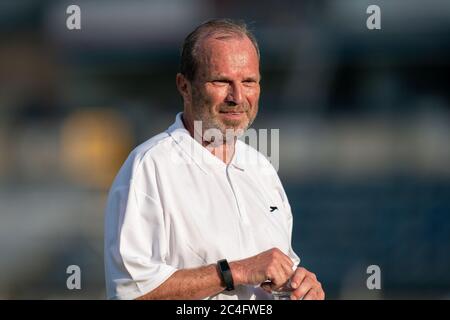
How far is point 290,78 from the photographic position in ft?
17.8

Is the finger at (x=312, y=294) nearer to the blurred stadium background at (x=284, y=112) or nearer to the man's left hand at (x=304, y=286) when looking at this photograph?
the man's left hand at (x=304, y=286)

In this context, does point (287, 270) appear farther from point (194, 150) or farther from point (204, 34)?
point (204, 34)

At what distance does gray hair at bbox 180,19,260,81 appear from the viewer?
1.78 m

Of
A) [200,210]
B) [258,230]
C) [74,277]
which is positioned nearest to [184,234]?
[200,210]

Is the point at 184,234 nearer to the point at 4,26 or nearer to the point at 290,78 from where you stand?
the point at 290,78

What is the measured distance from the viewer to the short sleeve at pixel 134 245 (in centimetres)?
164

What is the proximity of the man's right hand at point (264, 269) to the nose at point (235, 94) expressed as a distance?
1.17ft

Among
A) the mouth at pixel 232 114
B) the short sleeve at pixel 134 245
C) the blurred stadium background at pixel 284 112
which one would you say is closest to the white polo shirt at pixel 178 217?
the short sleeve at pixel 134 245

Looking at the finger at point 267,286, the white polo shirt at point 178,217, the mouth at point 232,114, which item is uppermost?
the mouth at point 232,114

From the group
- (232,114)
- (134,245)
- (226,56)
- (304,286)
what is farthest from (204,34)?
(304,286)

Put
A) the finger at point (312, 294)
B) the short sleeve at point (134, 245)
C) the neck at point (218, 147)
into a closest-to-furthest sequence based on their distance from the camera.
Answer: the short sleeve at point (134, 245) < the finger at point (312, 294) < the neck at point (218, 147)

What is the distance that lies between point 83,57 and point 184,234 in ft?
13.1

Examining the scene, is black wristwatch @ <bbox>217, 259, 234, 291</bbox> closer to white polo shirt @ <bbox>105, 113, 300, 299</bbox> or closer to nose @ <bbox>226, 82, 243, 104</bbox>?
white polo shirt @ <bbox>105, 113, 300, 299</bbox>

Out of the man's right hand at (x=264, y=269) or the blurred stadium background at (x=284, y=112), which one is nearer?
the man's right hand at (x=264, y=269)
